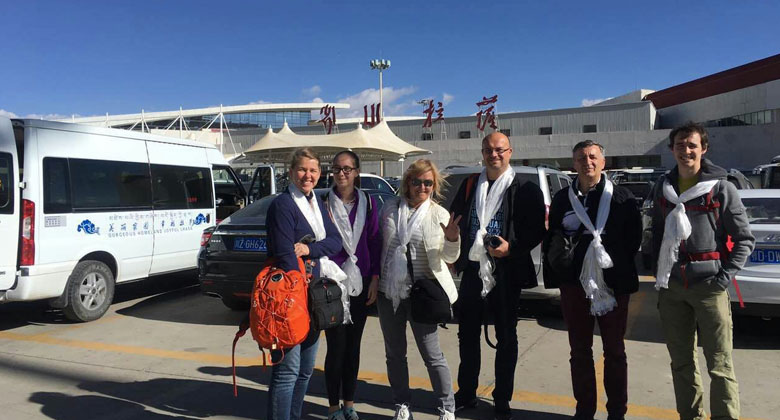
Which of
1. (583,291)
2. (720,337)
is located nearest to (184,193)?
(583,291)

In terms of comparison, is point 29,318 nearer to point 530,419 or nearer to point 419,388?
point 419,388

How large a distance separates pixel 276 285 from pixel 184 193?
215 inches

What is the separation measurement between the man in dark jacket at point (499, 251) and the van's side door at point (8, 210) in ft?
15.8

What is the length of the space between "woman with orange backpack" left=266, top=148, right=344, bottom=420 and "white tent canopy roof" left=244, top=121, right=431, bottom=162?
17316mm

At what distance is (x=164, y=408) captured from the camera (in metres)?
3.83

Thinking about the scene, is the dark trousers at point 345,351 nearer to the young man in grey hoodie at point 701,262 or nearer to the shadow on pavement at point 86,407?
the shadow on pavement at point 86,407

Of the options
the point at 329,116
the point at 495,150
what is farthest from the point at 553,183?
the point at 329,116

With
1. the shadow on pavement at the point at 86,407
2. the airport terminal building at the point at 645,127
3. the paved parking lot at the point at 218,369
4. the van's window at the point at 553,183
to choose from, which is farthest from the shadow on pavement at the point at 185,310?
the airport terminal building at the point at 645,127

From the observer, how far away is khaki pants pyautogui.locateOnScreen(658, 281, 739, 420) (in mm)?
2930

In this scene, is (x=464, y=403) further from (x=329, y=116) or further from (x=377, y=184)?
(x=329, y=116)

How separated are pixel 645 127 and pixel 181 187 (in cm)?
3583

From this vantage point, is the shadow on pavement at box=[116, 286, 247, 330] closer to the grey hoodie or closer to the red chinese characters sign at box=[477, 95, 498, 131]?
the grey hoodie

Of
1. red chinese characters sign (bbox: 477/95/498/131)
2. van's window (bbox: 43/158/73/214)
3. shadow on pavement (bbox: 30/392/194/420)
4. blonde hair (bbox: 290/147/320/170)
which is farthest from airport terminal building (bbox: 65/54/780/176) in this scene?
blonde hair (bbox: 290/147/320/170)

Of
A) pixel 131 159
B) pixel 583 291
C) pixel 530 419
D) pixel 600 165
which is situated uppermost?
pixel 131 159
